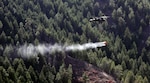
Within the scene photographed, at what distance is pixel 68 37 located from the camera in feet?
539

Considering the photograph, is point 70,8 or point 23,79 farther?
point 70,8

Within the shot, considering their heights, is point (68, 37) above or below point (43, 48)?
above

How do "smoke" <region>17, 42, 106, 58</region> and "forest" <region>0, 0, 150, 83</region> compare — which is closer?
"forest" <region>0, 0, 150, 83</region>

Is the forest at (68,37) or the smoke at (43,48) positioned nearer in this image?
the forest at (68,37)

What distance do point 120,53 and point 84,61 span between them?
19.8 m

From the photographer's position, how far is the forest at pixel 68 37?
5226 inches

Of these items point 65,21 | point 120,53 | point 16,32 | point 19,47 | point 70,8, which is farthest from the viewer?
point 70,8

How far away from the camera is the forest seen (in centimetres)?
13275

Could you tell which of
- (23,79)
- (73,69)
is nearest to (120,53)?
(73,69)

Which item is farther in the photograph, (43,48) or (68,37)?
(68,37)

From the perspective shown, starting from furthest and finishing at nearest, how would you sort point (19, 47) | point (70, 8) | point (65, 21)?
1. point (70, 8)
2. point (65, 21)
3. point (19, 47)

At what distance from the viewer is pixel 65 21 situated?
180 m

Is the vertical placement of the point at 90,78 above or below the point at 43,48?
below

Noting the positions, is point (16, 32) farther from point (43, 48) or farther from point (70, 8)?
point (70, 8)
